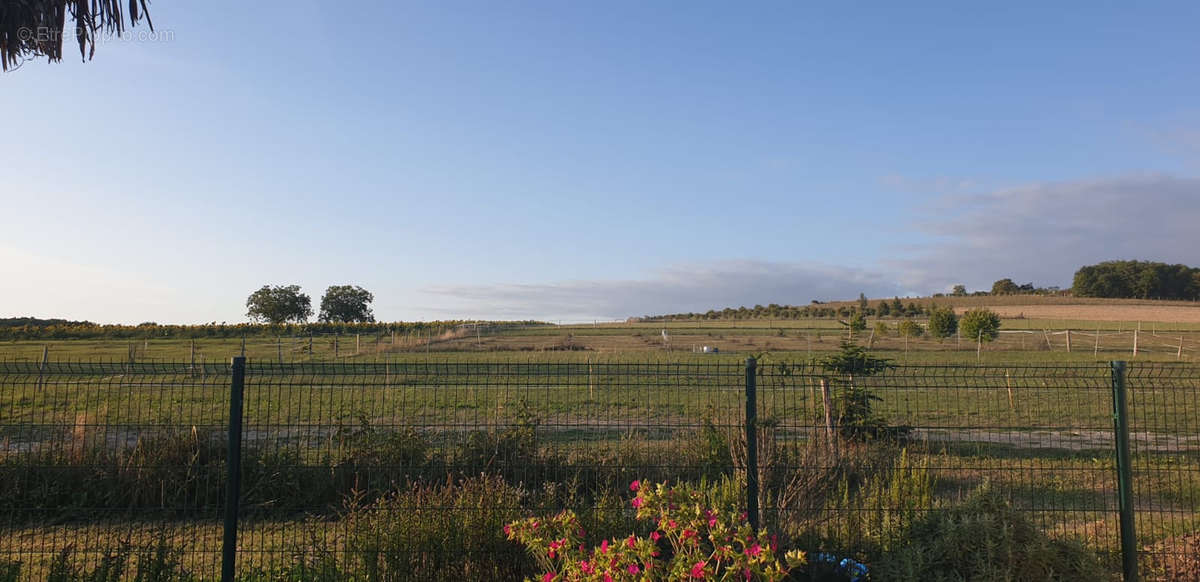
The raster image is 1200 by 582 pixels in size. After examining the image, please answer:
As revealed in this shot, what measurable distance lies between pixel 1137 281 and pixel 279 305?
121108mm

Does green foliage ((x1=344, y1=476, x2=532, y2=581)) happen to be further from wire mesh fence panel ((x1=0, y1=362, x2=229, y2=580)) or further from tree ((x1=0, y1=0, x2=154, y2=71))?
tree ((x1=0, y1=0, x2=154, y2=71))

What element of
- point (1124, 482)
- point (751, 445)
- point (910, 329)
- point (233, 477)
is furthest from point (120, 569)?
point (910, 329)

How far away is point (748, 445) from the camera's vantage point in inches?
210

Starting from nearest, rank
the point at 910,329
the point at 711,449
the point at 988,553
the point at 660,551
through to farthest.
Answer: the point at 660,551, the point at 988,553, the point at 711,449, the point at 910,329

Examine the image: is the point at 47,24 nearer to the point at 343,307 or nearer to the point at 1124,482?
the point at 1124,482

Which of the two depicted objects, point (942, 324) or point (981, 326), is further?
point (942, 324)

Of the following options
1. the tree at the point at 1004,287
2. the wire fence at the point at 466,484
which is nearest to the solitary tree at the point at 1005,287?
the tree at the point at 1004,287

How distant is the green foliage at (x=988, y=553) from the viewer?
4520 millimetres

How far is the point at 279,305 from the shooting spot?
305ft

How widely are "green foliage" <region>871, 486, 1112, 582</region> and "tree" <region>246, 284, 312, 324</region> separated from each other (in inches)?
3758

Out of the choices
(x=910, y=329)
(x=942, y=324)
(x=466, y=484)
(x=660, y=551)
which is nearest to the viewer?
(x=660, y=551)

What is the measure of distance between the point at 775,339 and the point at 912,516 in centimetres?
5163

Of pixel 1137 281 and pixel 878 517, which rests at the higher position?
pixel 1137 281

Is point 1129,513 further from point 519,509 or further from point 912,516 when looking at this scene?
point 519,509
